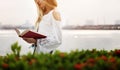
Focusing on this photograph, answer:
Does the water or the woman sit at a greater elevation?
the woman

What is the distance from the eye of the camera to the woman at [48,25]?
3.21m

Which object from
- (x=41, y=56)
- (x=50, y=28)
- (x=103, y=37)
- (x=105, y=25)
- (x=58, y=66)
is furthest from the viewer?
(x=103, y=37)

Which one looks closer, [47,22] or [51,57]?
[51,57]

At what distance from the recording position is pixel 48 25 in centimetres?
322

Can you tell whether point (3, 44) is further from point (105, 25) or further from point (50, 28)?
point (50, 28)

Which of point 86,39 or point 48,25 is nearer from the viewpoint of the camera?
point 48,25

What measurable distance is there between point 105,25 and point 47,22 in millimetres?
2454

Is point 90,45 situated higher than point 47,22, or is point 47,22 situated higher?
point 47,22

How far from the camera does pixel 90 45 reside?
5848 mm

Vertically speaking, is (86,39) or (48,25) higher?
(48,25)

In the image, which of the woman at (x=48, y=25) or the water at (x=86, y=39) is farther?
the water at (x=86, y=39)

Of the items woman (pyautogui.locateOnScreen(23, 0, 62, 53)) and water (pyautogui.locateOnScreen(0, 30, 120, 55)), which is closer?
woman (pyautogui.locateOnScreen(23, 0, 62, 53))

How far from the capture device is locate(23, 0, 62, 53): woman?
3.21 metres

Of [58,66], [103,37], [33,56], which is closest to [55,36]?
[33,56]
